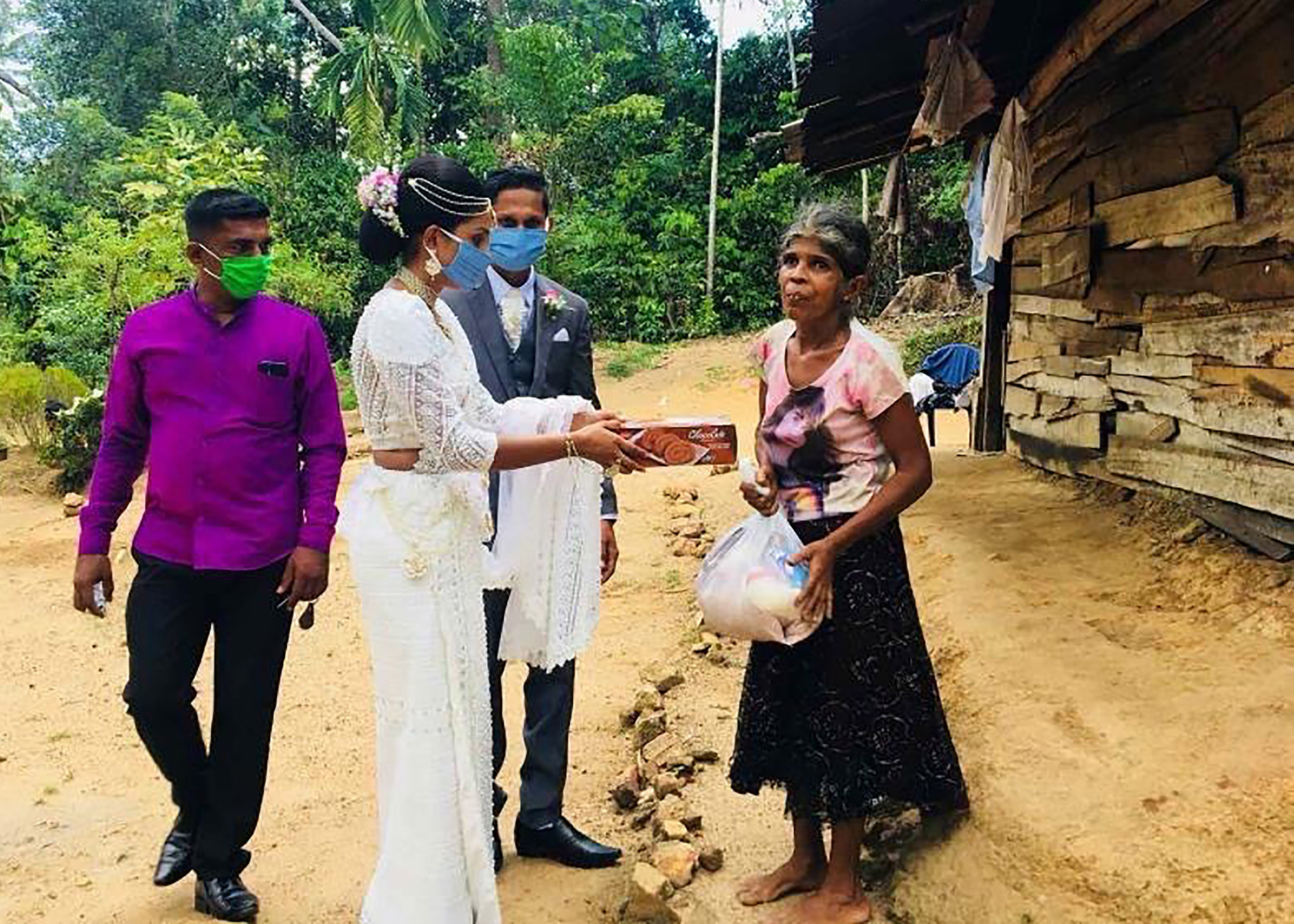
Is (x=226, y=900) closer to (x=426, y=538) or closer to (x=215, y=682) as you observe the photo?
(x=215, y=682)

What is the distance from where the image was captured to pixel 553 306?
10.3ft

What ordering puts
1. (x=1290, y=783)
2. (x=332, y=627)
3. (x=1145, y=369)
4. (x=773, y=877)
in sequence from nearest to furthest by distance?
(x=1290, y=783)
(x=773, y=877)
(x=1145, y=369)
(x=332, y=627)

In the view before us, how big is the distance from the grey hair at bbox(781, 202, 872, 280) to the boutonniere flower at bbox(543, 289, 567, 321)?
0.87 metres

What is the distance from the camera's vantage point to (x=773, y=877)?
2.74m

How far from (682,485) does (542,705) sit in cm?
619

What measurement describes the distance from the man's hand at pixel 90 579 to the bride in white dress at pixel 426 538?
36.9 inches

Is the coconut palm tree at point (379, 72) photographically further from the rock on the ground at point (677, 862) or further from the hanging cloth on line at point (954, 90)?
the rock on the ground at point (677, 862)

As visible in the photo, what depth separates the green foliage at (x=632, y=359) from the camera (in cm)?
1681

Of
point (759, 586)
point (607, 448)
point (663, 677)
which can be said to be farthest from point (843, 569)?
point (663, 677)

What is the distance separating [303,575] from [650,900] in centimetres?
134

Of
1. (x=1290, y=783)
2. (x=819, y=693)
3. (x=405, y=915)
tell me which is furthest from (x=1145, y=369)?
(x=405, y=915)

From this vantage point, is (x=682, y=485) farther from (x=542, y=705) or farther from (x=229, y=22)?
(x=229, y=22)

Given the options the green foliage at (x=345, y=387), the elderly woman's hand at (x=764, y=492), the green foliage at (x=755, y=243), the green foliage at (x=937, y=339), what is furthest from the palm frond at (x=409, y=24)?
the elderly woman's hand at (x=764, y=492)

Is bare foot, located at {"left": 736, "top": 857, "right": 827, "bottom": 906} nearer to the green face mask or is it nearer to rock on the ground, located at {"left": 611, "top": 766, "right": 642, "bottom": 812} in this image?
rock on the ground, located at {"left": 611, "top": 766, "right": 642, "bottom": 812}
